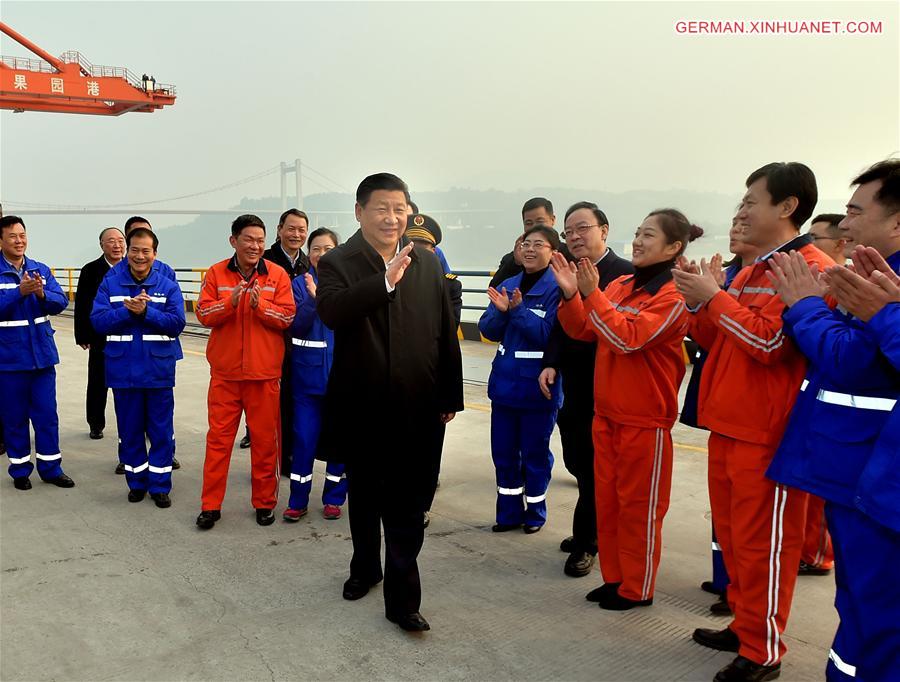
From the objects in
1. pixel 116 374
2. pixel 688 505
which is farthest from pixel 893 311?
pixel 116 374

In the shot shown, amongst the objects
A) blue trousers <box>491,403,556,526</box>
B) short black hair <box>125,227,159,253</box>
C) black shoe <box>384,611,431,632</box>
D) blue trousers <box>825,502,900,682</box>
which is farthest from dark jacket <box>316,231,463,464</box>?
short black hair <box>125,227,159,253</box>

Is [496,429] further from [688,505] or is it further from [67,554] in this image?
[67,554]

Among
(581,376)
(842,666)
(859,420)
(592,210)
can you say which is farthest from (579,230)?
(842,666)

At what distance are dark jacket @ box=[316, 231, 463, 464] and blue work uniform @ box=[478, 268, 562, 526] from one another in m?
0.79

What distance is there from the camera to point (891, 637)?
1732 mm

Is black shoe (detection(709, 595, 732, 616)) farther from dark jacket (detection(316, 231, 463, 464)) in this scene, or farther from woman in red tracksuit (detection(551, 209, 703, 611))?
dark jacket (detection(316, 231, 463, 464))

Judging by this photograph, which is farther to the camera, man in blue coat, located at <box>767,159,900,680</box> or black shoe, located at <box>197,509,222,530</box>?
black shoe, located at <box>197,509,222,530</box>

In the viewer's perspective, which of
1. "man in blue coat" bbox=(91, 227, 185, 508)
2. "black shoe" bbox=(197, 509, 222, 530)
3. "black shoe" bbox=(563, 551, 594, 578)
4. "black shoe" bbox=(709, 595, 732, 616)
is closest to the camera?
"black shoe" bbox=(709, 595, 732, 616)

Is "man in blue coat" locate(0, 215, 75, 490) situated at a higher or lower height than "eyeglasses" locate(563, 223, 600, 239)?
lower

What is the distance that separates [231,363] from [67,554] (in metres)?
1.17

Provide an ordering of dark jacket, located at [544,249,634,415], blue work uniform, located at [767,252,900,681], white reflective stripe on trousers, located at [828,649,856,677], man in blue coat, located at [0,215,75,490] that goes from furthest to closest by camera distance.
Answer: man in blue coat, located at [0,215,75,490]
dark jacket, located at [544,249,634,415]
white reflective stripe on trousers, located at [828,649,856,677]
blue work uniform, located at [767,252,900,681]

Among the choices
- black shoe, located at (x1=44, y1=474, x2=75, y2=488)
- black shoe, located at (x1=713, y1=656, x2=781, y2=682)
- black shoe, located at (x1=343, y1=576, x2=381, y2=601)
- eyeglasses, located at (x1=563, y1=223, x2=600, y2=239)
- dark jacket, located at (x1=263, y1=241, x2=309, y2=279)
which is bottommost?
black shoe, located at (x1=44, y1=474, x2=75, y2=488)

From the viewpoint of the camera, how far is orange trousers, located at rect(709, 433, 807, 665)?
7.42 feet

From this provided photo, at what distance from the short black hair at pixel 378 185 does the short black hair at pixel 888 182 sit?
156cm
